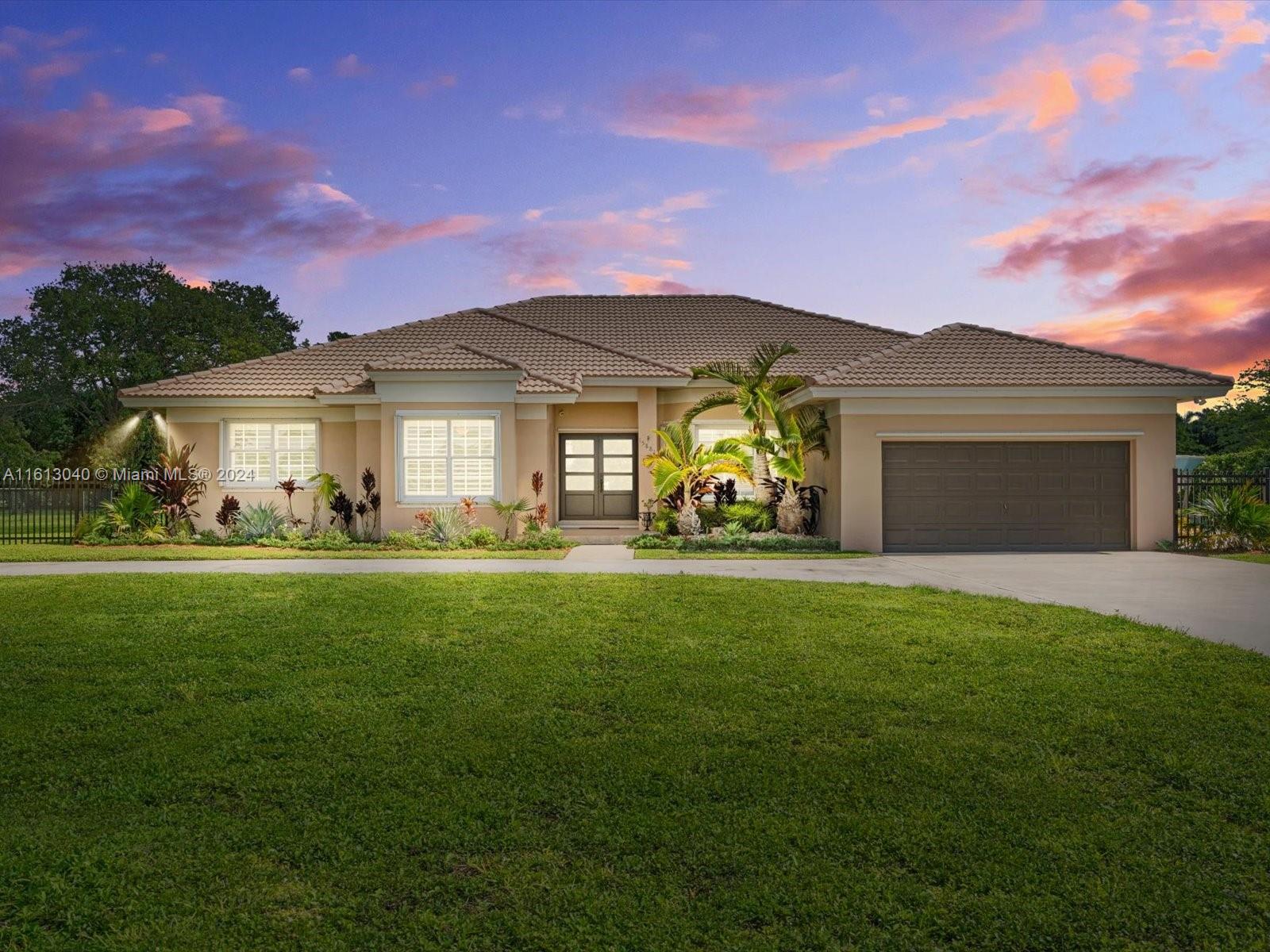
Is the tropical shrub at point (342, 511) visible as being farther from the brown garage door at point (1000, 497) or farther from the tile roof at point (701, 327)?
the brown garage door at point (1000, 497)

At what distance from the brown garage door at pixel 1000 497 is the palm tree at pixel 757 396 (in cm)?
254

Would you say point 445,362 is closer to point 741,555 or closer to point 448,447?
point 448,447

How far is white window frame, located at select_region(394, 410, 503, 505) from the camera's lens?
1786cm

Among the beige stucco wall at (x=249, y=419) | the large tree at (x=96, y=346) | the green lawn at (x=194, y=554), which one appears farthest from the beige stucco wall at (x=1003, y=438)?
the large tree at (x=96, y=346)

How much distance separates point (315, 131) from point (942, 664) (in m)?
15.8

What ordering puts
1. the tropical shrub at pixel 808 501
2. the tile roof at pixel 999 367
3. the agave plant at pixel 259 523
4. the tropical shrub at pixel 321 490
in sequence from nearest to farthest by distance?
the tile roof at pixel 999 367 < the agave plant at pixel 259 523 < the tropical shrub at pixel 808 501 < the tropical shrub at pixel 321 490

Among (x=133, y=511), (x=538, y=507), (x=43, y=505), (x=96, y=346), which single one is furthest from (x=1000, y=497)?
(x=96, y=346)

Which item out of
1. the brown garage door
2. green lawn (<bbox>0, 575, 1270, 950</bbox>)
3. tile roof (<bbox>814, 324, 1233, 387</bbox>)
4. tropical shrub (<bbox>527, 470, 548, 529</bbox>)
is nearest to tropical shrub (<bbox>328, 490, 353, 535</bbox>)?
tropical shrub (<bbox>527, 470, 548, 529</bbox>)

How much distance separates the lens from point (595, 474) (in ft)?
67.6

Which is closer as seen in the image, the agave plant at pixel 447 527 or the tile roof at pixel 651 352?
the agave plant at pixel 447 527

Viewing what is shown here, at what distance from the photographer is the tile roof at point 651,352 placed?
1741cm

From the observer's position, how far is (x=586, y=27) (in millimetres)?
14344

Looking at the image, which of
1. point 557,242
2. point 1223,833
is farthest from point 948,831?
A: point 557,242

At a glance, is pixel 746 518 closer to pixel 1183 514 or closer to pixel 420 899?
pixel 1183 514
